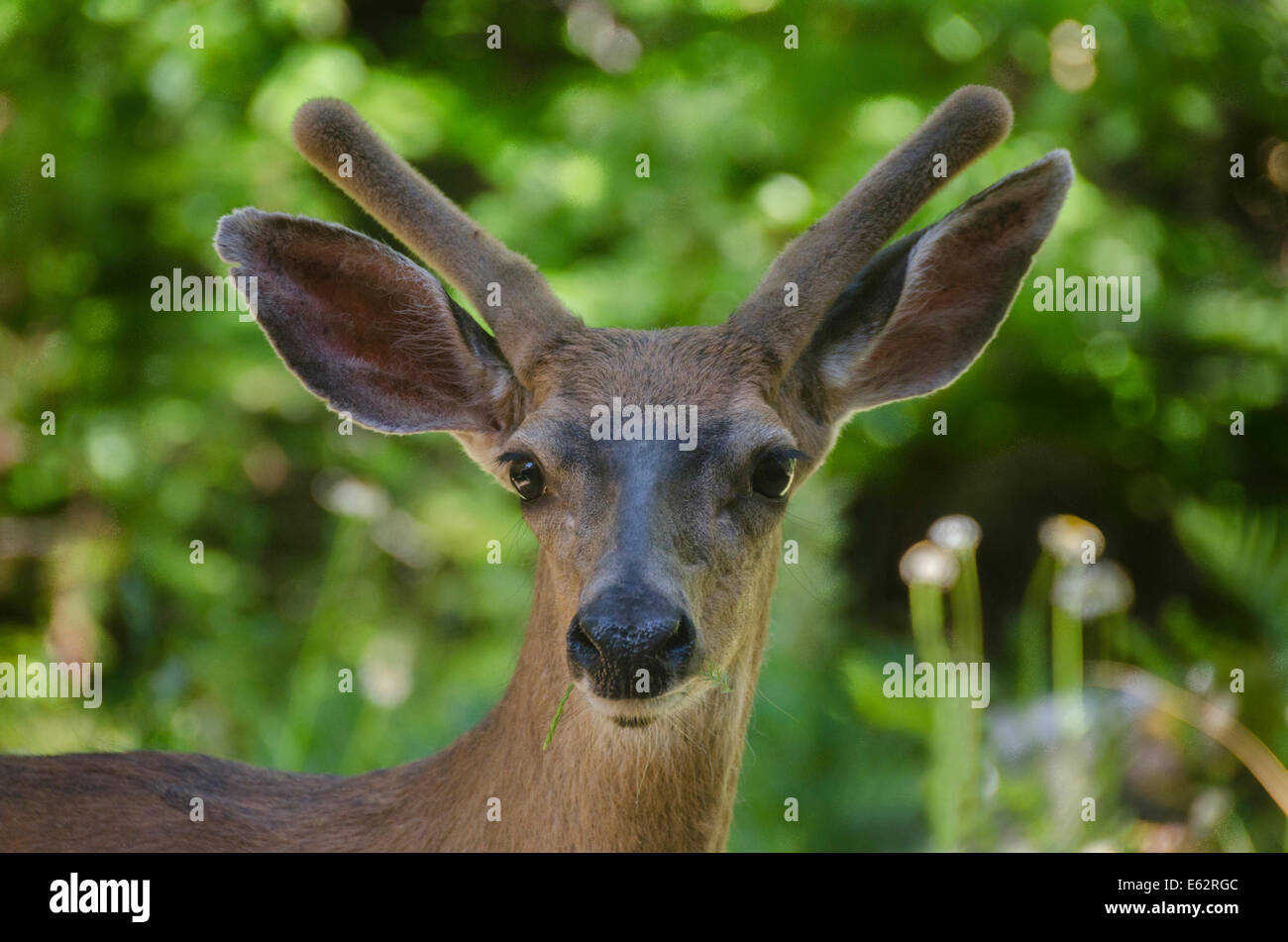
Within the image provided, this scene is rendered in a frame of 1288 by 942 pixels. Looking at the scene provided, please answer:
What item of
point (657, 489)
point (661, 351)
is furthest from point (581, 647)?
point (661, 351)

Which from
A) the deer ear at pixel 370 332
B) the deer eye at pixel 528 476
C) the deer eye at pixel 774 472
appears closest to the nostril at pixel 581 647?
the deer eye at pixel 528 476

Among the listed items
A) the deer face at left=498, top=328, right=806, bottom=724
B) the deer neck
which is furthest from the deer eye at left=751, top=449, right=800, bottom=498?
the deer neck

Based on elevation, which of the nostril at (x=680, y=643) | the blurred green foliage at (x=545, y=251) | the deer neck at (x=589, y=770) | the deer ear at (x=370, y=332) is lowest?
the deer neck at (x=589, y=770)

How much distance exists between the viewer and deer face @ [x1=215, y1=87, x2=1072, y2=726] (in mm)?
3311

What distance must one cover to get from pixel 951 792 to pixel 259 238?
322 cm

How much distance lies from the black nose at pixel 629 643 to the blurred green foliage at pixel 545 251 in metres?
4.21

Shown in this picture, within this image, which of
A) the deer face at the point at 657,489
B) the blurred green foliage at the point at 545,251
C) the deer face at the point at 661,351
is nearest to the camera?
the deer face at the point at 657,489

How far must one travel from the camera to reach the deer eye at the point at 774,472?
3.39m

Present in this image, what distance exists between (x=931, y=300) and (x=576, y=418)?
1.19 meters

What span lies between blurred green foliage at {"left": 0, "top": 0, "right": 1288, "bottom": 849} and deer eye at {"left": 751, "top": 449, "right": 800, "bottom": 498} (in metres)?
3.71

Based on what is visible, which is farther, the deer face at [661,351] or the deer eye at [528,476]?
the deer eye at [528,476]

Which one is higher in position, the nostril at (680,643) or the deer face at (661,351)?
the deer face at (661,351)

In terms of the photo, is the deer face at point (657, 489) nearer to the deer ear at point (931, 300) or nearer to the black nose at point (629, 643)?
the black nose at point (629, 643)

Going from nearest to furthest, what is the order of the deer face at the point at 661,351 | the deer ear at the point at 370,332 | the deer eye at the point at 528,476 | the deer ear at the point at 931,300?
the deer face at the point at 661,351, the deer eye at the point at 528,476, the deer ear at the point at 370,332, the deer ear at the point at 931,300
